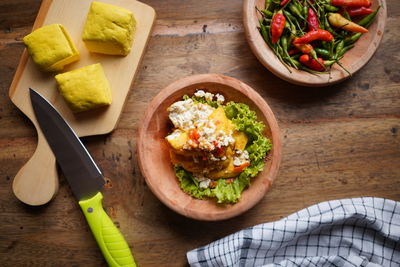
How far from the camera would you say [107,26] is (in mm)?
2125

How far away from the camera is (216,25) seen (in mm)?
2379

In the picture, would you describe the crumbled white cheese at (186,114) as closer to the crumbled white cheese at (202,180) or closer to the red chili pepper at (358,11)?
the crumbled white cheese at (202,180)

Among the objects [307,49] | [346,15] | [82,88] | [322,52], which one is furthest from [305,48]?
[82,88]

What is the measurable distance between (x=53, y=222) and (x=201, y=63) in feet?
4.88

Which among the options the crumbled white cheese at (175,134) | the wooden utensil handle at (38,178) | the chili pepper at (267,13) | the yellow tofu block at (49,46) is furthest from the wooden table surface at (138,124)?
the crumbled white cheese at (175,134)

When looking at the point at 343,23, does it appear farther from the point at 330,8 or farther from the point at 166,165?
the point at 166,165

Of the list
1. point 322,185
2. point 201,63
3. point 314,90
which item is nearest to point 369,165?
point 322,185

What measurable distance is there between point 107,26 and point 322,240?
77.2 inches

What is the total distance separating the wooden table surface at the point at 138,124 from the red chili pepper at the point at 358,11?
257 mm

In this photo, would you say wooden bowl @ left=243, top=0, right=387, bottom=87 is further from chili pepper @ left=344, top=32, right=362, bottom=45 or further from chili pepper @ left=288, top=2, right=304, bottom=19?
chili pepper @ left=288, top=2, right=304, bottom=19

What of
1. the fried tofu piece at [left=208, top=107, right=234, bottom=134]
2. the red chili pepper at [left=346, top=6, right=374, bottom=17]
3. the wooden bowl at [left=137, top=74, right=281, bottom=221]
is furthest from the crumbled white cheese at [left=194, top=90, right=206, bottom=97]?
the red chili pepper at [left=346, top=6, right=374, bottom=17]

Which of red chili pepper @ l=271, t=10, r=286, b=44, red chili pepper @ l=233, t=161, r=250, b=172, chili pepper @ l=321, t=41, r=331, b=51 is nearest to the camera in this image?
red chili pepper @ l=233, t=161, r=250, b=172

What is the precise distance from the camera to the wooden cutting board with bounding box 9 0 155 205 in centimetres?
225

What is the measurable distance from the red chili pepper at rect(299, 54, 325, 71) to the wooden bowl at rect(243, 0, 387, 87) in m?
0.09
